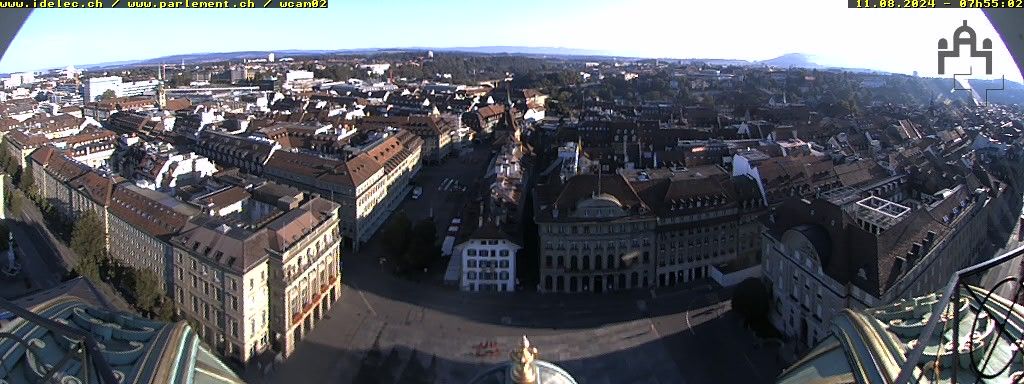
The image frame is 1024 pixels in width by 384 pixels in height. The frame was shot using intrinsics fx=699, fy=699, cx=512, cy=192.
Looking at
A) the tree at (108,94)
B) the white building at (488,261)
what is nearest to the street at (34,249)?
the white building at (488,261)

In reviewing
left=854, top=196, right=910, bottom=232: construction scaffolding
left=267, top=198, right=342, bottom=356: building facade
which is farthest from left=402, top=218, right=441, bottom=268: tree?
left=854, top=196, right=910, bottom=232: construction scaffolding

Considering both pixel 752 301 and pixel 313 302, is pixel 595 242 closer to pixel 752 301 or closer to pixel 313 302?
pixel 752 301

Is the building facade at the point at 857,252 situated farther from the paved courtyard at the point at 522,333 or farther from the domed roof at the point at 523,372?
the domed roof at the point at 523,372

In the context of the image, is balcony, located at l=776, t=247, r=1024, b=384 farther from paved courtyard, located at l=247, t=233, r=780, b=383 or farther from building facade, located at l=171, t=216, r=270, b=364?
building facade, located at l=171, t=216, r=270, b=364

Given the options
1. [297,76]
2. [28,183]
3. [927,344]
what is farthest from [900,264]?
[297,76]

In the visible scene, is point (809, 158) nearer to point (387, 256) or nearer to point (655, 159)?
point (655, 159)

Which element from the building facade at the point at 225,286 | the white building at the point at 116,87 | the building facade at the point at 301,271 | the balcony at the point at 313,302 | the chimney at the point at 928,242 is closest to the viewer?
the chimney at the point at 928,242
